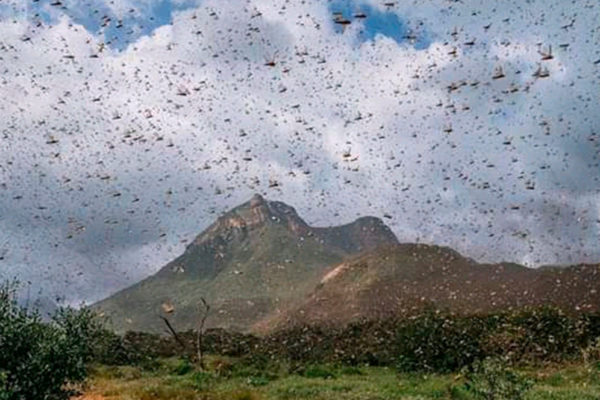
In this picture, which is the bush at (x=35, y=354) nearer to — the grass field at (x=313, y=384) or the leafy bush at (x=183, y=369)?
the grass field at (x=313, y=384)

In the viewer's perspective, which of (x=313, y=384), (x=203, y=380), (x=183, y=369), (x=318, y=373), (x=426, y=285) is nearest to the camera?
(x=313, y=384)

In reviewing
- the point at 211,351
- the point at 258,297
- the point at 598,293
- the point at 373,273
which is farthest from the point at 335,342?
the point at 258,297

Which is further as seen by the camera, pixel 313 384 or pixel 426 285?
pixel 426 285

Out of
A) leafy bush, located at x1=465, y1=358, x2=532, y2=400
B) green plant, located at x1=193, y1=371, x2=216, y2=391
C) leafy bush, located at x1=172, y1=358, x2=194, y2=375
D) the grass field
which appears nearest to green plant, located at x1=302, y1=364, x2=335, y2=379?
the grass field

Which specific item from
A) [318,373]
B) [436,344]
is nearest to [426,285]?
[436,344]

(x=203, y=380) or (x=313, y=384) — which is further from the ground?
(x=203, y=380)

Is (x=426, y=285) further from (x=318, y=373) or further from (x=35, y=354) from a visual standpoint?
(x=35, y=354)

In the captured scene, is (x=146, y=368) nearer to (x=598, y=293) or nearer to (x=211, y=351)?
(x=211, y=351)

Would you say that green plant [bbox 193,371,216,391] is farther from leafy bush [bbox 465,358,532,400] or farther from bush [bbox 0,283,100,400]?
leafy bush [bbox 465,358,532,400]
